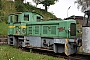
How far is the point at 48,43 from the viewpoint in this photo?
12.4 m

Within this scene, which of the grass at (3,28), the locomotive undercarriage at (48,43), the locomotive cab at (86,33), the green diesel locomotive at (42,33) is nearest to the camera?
the locomotive cab at (86,33)

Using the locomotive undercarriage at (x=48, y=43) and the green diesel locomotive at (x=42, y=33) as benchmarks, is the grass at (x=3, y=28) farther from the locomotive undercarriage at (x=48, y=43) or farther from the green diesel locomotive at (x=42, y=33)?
the locomotive undercarriage at (x=48, y=43)

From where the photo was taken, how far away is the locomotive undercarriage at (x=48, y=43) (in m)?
11.2

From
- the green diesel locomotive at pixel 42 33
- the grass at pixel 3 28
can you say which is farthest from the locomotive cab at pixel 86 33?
the grass at pixel 3 28

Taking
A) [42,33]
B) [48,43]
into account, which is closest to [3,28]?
[42,33]

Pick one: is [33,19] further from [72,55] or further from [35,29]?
[72,55]

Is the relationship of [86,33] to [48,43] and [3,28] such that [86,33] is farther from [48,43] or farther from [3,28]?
Result: [3,28]

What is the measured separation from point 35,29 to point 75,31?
3235 millimetres

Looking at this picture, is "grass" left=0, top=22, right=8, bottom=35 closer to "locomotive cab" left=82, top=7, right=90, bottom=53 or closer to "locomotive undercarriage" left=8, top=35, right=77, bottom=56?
"locomotive undercarriage" left=8, top=35, right=77, bottom=56

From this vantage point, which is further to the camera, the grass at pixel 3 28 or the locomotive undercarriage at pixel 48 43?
the grass at pixel 3 28

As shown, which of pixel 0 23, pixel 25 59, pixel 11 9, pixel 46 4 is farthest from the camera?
pixel 46 4

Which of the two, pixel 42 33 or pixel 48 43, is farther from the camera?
pixel 42 33

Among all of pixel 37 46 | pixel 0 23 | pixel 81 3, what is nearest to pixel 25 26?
pixel 37 46

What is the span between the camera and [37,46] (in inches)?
518
